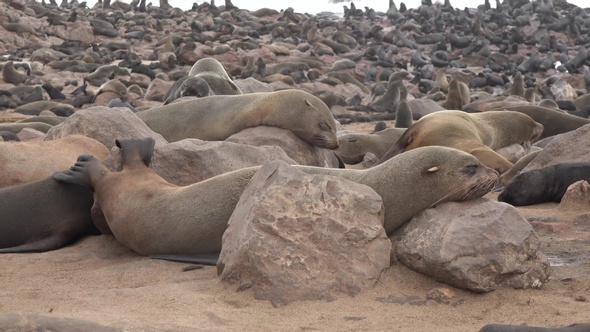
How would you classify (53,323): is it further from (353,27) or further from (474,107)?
(353,27)

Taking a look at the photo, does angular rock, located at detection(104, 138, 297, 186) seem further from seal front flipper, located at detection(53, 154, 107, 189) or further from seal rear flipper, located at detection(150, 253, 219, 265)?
seal rear flipper, located at detection(150, 253, 219, 265)

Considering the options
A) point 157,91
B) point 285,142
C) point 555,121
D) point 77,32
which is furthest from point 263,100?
point 77,32

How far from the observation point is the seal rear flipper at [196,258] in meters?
4.67

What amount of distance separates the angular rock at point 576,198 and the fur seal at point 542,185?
347 millimetres

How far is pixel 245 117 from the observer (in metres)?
7.66

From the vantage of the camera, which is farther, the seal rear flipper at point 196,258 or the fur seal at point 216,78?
the fur seal at point 216,78

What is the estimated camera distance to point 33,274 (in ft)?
15.5

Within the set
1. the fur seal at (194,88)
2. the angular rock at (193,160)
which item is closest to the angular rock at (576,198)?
the angular rock at (193,160)

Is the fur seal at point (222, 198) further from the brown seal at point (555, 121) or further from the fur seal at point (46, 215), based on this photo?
the brown seal at point (555, 121)

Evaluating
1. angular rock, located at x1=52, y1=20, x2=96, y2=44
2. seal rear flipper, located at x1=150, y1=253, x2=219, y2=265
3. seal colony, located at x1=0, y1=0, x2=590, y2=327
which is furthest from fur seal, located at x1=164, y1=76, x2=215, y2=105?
angular rock, located at x1=52, y1=20, x2=96, y2=44

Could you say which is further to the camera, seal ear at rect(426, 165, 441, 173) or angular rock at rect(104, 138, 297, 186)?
angular rock at rect(104, 138, 297, 186)

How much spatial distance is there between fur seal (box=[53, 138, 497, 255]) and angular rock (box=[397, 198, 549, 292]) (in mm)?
167

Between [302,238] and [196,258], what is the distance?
78 cm

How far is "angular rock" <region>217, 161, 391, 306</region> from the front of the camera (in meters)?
4.11
